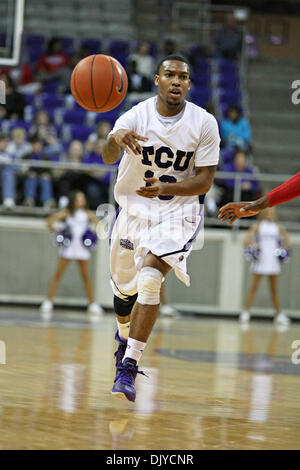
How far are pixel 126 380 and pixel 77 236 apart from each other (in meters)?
10.1

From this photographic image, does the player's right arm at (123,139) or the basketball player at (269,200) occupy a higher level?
the player's right arm at (123,139)

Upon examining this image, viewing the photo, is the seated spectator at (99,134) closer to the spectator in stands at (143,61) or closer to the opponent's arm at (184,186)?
the spectator in stands at (143,61)

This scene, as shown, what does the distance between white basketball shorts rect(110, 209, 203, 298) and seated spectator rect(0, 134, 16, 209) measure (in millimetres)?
9571

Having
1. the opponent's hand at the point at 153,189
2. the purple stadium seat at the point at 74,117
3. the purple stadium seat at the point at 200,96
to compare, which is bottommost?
the opponent's hand at the point at 153,189

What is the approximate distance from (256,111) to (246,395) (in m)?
15.0

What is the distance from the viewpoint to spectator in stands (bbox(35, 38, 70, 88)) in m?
18.4

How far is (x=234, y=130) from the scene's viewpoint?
1706cm

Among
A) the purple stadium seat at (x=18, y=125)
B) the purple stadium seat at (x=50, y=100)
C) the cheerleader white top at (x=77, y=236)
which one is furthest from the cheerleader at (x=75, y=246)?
the purple stadium seat at (x=50, y=100)

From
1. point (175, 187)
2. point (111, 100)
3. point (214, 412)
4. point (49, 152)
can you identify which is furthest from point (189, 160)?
point (49, 152)

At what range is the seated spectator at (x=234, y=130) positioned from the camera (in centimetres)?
1695

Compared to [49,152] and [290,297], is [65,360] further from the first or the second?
[290,297]

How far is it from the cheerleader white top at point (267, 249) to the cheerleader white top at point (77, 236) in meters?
3.19

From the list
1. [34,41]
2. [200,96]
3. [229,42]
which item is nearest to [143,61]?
[200,96]

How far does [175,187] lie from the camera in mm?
5355
